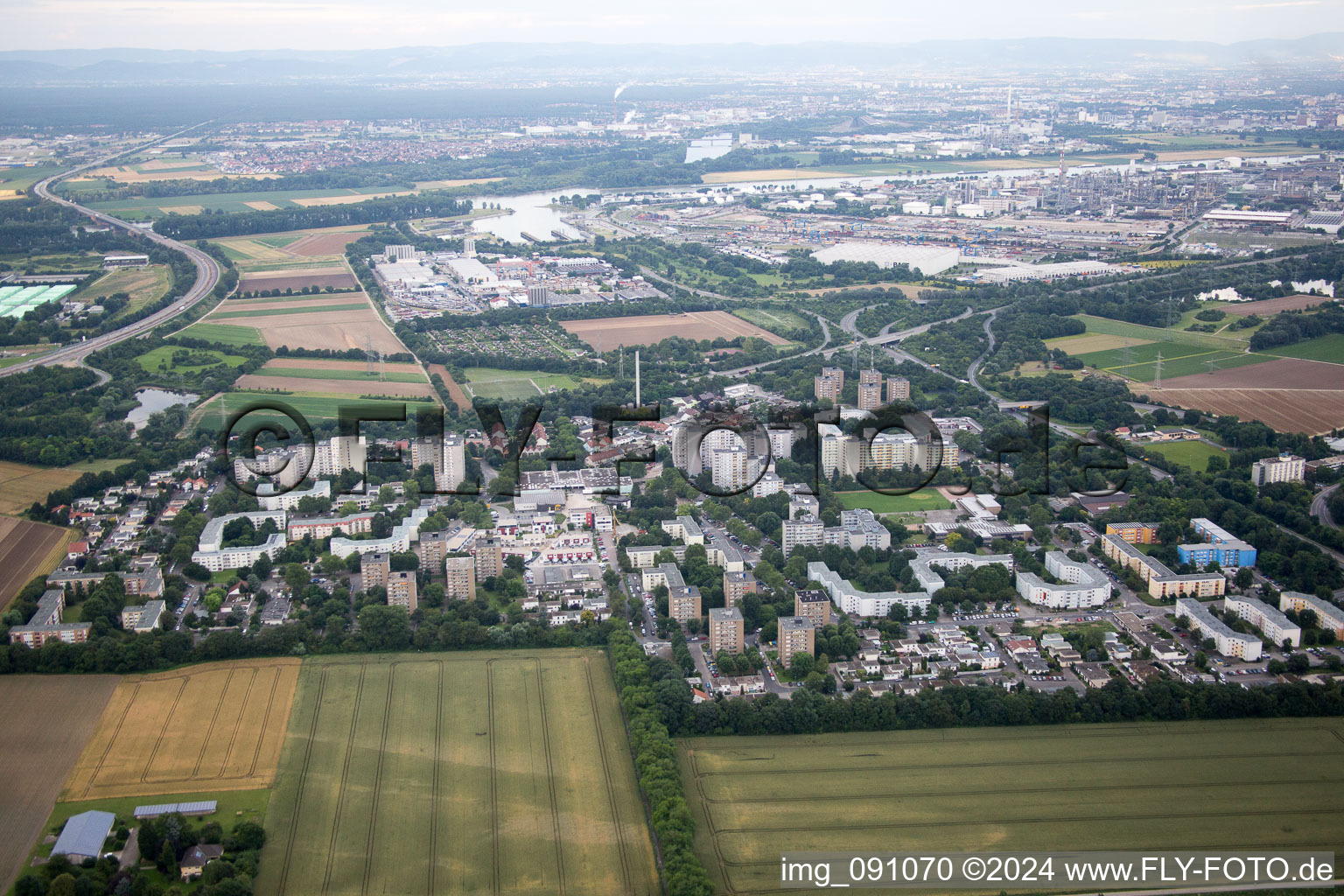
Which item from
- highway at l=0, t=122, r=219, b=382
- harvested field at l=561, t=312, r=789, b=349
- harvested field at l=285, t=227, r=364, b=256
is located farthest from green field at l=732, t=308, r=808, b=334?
harvested field at l=285, t=227, r=364, b=256

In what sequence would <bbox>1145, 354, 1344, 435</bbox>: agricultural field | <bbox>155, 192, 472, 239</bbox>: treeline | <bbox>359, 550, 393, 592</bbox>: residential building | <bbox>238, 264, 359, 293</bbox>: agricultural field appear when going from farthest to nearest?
<bbox>155, 192, 472, 239</bbox>: treeline → <bbox>238, 264, 359, 293</bbox>: agricultural field → <bbox>1145, 354, 1344, 435</bbox>: agricultural field → <bbox>359, 550, 393, 592</bbox>: residential building

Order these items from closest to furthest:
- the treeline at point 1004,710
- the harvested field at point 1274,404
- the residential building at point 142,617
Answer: the treeline at point 1004,710 < the residential building at point 142,617 < the harvested field at point 1274,404

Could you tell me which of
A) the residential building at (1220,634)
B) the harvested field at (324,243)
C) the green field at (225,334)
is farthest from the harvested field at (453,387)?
the harvested field at (324,243)

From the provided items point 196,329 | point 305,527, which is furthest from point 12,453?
point 196,329

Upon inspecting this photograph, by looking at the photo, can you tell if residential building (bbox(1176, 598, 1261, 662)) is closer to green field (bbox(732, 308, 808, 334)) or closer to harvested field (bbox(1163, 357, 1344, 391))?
harvested field (bbox(1163, 357, 1344, 391))

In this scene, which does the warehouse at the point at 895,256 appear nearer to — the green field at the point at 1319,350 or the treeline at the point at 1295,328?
the treeline at the point at 1295,328

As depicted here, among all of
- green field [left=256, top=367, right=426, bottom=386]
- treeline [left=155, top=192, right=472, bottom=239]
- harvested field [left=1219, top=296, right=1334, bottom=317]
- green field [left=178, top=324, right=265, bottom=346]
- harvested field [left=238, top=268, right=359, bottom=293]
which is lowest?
green field [left=256, top=367, right=426, bottom=386]
